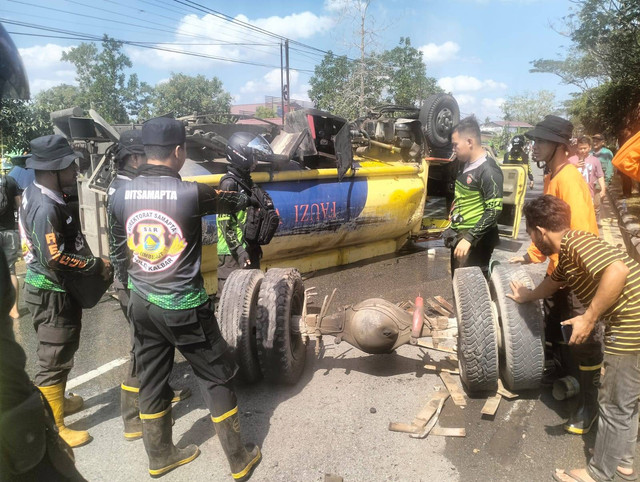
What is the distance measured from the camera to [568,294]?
3215mm

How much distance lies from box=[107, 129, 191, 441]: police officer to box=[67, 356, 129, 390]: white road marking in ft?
2.46

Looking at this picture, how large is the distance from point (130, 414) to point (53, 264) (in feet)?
3.42

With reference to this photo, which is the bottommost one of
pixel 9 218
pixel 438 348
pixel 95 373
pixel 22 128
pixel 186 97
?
pixel 95 373

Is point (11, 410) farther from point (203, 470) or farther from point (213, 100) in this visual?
point (213, 100)

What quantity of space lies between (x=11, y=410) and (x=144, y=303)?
1193 millimetres

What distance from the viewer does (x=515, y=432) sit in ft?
9.93

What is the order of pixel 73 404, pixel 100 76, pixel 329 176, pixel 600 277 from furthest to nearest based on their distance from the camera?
pixel 100 76 < pixel 329 176 < pixel 73 404 < pixel 600 277

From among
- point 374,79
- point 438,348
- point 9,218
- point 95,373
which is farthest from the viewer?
point 374,79

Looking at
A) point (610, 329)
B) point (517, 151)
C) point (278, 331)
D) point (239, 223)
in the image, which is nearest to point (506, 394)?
point (610, 329)

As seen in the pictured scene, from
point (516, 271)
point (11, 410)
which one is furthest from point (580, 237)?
point (11, 410)

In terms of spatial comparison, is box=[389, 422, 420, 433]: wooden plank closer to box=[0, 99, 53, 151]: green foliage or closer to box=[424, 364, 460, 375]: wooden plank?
box=[424, 364, 460, 375]: wooden plank

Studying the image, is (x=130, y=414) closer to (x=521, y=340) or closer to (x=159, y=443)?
(x=159, y=443)

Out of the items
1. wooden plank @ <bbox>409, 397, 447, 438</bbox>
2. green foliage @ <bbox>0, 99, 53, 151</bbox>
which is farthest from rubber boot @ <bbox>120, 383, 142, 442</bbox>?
green foliage @ <bbox>0, 99, 53, 151</bbox>

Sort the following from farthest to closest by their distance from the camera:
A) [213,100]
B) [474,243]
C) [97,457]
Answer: [213,100], [474,243], [97,457]
